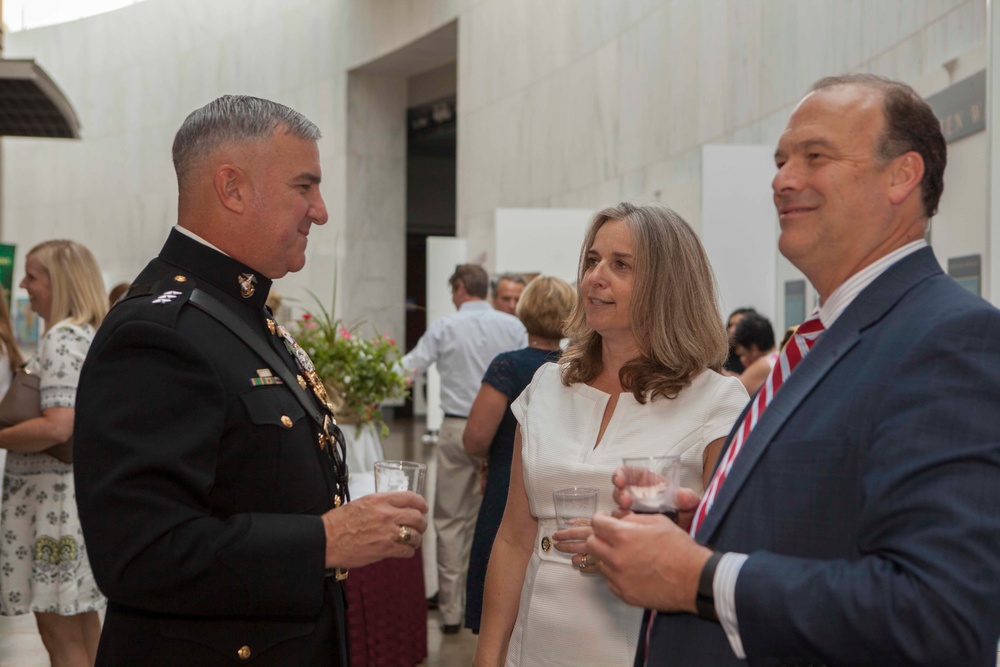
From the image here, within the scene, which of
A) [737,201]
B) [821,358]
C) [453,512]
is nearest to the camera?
[821,358]

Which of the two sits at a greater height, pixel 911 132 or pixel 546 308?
pixel 911 132

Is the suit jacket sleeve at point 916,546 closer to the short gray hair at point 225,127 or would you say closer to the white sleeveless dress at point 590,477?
the white sleeveless dress at point 590,477

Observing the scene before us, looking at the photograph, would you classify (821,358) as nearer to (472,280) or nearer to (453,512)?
(453,512)

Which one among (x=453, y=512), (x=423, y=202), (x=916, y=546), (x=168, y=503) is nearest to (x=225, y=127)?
(x=168, y=503)

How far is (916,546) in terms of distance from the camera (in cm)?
113

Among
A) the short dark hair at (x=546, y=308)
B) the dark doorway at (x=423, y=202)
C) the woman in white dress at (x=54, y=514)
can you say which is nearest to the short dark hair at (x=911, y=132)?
the short dark hair at (x=546, y=308)

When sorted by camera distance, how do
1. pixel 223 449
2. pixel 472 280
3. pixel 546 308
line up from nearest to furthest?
pixel 223 449, pixel 546 308, pixel 472 280

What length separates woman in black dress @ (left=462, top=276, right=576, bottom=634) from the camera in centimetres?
393

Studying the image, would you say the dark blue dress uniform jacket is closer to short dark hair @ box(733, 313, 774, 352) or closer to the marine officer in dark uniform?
the marine officer in dark uniform

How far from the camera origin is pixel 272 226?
6.00 feet

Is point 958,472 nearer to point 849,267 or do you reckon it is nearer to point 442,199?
point 849,267

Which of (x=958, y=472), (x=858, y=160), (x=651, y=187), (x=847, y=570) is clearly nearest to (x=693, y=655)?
(x=847, y=570)

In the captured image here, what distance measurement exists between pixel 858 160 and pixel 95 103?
833 inches

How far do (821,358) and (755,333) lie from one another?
4408 mm
